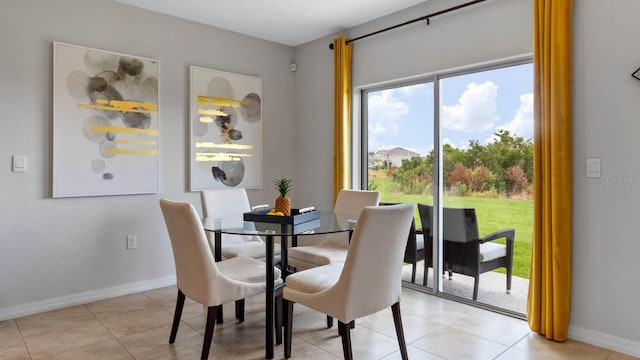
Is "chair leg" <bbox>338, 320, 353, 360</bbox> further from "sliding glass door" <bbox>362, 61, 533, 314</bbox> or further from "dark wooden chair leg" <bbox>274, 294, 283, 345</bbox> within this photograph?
"sliding glass door" <bbox>362, 61, 533, 314</bbox>

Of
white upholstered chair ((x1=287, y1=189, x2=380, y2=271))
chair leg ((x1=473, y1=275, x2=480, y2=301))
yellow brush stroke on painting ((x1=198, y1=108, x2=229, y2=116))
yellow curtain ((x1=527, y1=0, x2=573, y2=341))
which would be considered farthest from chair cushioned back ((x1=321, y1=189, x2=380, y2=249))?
yellow brush stroke on painting ((x1=198, y1=108, x2=229, y2=116))

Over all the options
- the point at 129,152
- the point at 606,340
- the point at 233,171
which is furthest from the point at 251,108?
the point at 606,340

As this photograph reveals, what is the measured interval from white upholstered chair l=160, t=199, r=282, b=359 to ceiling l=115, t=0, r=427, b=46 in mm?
2143

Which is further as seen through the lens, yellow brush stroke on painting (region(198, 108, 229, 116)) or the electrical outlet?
yellow brush stroke on painting (region(198, 108, 229, 116))

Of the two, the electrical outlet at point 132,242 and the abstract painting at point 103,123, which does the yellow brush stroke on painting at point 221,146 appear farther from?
the electrical outlet at point 132,242

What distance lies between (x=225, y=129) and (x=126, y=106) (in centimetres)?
98

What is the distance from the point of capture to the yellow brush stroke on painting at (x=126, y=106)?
348 cm

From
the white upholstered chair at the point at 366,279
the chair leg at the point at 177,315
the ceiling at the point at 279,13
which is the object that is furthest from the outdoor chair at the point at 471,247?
the chair leg at the point at 177,315

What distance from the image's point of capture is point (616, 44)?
8.31ft

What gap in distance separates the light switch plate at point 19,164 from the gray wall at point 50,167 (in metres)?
0.03

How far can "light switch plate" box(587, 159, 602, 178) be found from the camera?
2.60 meters

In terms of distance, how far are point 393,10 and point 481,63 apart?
1019mm

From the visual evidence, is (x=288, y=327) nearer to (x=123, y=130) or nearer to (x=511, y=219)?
(x=511, y=219)

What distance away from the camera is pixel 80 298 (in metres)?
3.41
